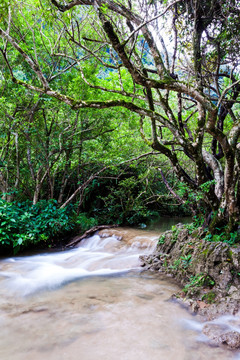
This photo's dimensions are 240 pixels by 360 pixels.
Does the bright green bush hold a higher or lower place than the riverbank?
higher

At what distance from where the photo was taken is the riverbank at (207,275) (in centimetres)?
348

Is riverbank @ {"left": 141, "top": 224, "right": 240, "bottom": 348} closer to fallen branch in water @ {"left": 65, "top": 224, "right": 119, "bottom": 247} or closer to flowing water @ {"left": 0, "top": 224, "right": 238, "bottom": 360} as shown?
flowing water @ {"left": 0, "top": 224, "right": 238, "bottom": 360}

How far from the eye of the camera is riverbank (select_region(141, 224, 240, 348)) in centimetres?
348

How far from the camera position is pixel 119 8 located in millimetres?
4879

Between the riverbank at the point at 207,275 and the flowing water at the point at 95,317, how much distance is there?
0.74ft

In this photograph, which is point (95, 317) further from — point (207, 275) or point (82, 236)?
point (82, 236)

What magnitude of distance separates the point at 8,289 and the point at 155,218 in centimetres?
1004

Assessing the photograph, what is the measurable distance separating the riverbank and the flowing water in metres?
0.23

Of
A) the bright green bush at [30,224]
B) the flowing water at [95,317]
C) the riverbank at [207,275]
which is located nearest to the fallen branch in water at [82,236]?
the bright green bush at [30,224]

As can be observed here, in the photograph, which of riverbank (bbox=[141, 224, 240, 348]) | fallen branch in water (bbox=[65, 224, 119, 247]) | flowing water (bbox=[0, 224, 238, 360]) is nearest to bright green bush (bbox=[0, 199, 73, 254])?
fallen branch in water (bbox=[65, 224, 119, 247])

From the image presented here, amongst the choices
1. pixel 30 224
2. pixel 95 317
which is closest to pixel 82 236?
pixel 30 224

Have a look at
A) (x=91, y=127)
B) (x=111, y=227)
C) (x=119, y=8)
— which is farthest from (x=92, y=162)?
(x=119, y=8)

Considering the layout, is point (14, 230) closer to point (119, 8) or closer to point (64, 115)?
point (64, 115)

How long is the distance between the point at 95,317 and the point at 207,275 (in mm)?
2114
